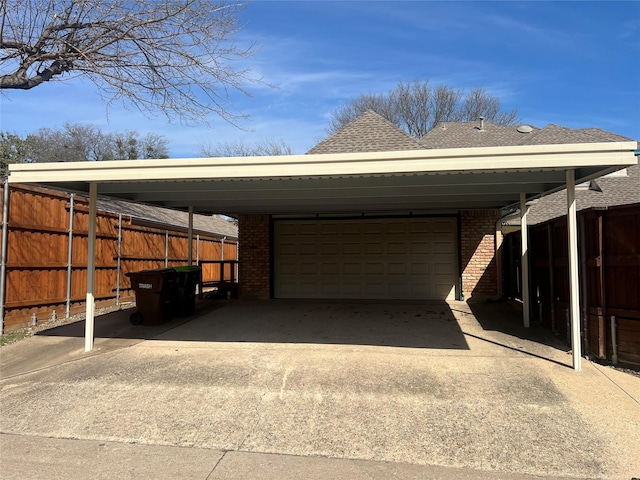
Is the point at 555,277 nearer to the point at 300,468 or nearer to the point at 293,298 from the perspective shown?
the point at 300,468

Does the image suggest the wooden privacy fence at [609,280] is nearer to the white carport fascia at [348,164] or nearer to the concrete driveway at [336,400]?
the concrete driveway at [336,400]

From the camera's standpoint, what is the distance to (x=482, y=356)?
6.46 m

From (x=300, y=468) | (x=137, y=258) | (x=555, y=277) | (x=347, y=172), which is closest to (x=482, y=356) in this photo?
(x=555, y=277)

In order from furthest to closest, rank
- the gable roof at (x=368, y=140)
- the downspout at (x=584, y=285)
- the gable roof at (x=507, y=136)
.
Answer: the gable roof at (x=507, y=136), the gable roof at (x=368, y=140), the downspout at (x=584, y=285)

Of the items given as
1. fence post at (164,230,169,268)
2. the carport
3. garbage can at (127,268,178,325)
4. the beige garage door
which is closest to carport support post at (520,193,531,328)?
the carport

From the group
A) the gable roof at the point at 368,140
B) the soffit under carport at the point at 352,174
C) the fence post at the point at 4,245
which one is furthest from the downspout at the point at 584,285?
the fence post at the point at 4,245

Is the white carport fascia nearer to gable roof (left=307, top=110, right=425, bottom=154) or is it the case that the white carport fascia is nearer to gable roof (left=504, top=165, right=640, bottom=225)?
gable roof (left=307, top=110, right=425, bottom=154)

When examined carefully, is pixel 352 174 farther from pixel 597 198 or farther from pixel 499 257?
pixel 597 198

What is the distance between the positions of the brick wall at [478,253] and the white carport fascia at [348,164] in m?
6.17

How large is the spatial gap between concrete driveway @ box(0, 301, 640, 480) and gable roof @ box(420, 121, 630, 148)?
373 inches

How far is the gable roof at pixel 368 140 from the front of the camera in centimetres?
1280

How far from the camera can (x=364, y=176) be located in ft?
Result: 19.4

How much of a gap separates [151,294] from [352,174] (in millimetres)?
5365

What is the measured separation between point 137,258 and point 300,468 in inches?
398
